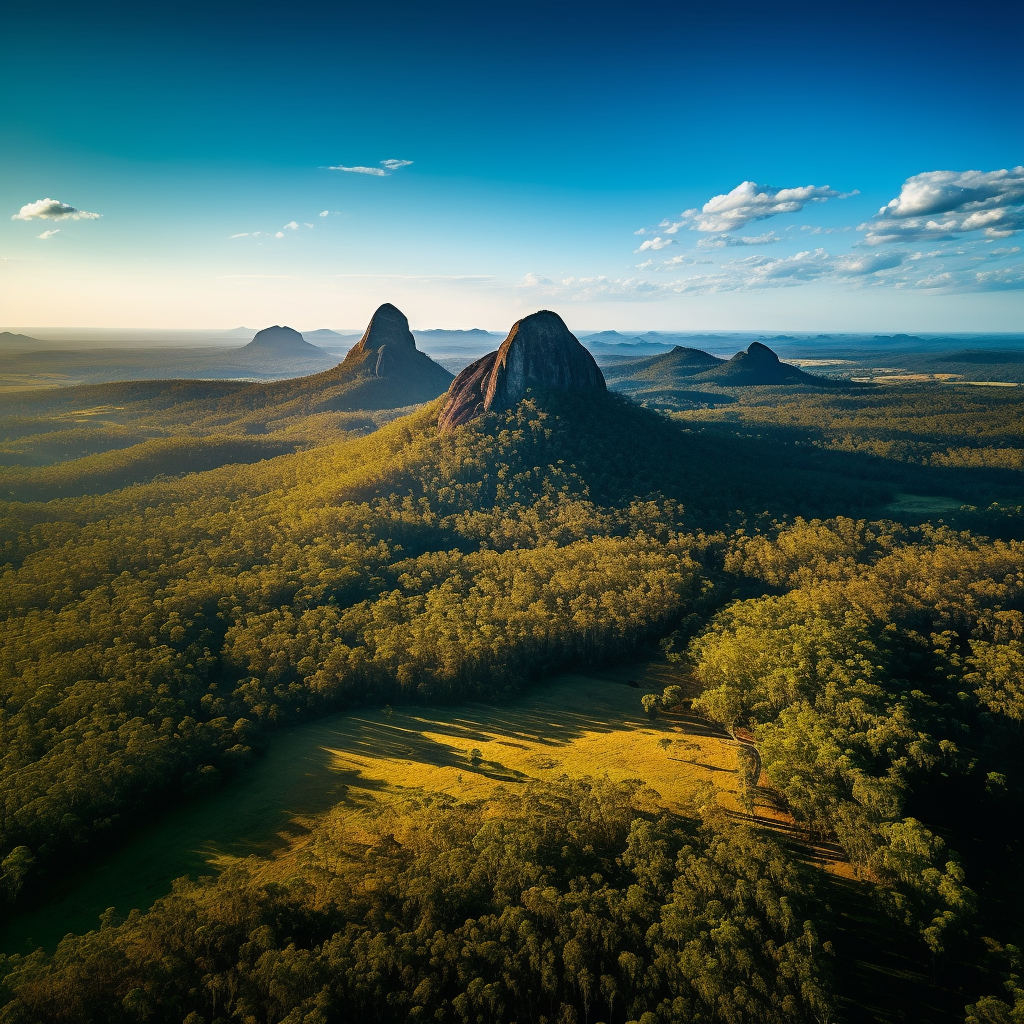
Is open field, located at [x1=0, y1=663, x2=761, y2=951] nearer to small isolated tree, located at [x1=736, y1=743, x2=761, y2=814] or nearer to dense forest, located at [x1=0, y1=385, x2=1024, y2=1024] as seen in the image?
small isolated tree, located at [x1=736, y1=743, x2=761, y2=814]

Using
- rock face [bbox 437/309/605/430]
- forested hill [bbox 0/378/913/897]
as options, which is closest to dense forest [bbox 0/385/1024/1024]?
forested hill [bbox 0/378/913/897]

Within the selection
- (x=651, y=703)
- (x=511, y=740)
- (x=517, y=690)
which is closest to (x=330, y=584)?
(x=517, y=690)

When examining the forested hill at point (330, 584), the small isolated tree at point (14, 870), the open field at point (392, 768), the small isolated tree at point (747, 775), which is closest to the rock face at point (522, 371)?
the forested hill at point (330, 584)

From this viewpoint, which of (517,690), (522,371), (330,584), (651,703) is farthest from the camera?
(522,371)

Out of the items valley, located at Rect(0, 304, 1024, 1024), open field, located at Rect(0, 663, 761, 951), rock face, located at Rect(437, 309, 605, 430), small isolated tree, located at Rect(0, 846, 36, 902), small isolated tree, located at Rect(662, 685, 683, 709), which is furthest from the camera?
rock face, located at Rect(437, 309, 605, 430)

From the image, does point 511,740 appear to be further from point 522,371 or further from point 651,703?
point 522,371

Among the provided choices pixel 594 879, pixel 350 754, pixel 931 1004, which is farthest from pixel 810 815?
pixel 350 754
